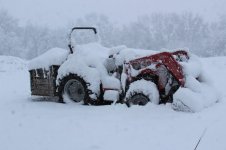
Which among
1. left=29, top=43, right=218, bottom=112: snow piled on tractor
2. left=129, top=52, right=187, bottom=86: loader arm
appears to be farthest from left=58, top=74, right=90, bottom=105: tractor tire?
left=129, top=52, right=187, bottom=86: loader arm

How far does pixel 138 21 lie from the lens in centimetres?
8225

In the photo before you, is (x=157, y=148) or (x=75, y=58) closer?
(x=157, y=148)

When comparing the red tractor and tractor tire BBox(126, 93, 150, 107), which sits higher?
the red tractor

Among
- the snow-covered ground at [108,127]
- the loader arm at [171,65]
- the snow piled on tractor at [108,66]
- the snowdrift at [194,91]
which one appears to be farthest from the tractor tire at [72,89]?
the snowdrift at [194,91]

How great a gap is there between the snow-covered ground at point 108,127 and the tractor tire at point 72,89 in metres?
0.35

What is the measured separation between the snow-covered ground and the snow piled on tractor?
11.5 inches

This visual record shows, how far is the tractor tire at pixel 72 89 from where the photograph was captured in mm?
11344

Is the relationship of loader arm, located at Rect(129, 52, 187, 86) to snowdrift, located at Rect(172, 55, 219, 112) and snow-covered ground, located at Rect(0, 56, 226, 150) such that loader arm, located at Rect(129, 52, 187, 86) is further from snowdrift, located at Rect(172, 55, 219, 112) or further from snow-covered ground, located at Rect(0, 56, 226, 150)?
snow-covered ground, located at Rect(0, 56, 226, 150)

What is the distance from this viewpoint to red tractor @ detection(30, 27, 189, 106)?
10.0m

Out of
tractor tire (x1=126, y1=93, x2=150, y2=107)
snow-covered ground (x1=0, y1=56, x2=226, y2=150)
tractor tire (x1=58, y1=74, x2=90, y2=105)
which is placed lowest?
snow-covered ground (x1=0, y1=56, x2=226, y2=150)

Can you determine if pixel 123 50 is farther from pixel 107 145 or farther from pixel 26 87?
pixel 26 87

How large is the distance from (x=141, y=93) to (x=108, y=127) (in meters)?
2.13

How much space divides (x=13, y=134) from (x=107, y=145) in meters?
1.93

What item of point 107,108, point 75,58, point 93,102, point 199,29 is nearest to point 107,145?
point 107,108
